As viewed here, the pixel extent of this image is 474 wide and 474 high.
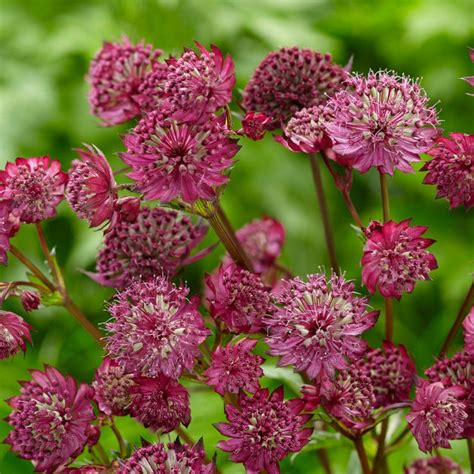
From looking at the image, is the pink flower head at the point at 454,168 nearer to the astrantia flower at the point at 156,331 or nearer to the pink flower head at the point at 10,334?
the astrantia flower at the point at 156,331

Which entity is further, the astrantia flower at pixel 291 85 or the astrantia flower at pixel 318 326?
the astrantia flower at pixel 291 85

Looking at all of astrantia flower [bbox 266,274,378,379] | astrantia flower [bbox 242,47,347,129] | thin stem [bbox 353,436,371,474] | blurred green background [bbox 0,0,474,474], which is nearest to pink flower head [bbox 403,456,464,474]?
thin stem [bbox 353,436,371,474]

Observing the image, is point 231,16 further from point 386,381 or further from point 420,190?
point 386,381

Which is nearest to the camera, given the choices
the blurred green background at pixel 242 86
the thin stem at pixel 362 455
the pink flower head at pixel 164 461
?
the pink flower head at pixel 164 461

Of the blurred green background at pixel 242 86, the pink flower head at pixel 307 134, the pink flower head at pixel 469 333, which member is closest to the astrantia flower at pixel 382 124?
the pink flower head at pixel 307 134

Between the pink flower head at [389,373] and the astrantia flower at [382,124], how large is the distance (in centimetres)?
14

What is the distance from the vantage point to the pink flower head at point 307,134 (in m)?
0.58

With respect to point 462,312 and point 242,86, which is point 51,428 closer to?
point 462,312

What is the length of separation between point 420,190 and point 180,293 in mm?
1731

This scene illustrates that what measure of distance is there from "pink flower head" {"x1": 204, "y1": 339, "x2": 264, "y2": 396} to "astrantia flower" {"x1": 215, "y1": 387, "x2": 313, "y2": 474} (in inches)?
0.4

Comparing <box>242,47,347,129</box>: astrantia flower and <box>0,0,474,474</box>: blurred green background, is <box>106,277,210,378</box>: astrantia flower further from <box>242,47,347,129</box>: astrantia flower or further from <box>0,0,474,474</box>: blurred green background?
<box>0,0,474,474</box>: blurred green background

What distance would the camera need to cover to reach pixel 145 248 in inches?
24.8

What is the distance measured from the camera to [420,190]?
7.20ft

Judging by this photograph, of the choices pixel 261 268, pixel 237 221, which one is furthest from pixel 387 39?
pixel 261 268
